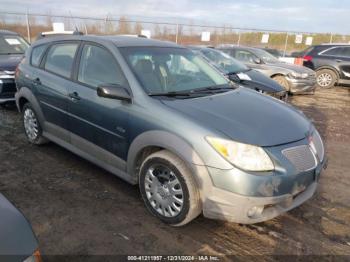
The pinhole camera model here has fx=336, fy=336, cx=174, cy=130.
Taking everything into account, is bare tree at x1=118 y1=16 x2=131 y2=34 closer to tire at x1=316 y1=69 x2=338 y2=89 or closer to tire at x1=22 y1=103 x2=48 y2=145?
tire at x1=316 y1=69 x2=338 y2=89

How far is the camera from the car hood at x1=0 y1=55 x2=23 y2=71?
6914 mm

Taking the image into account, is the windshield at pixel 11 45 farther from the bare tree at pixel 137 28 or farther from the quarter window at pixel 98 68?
the bare tree at pixel 137 28

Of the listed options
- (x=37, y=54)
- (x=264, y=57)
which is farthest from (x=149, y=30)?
(x=37, y=54)

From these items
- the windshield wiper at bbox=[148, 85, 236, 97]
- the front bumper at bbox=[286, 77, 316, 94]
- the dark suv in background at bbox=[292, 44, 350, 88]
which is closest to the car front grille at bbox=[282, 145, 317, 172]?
the windshield wiper at bbox=[148, 85, 236, 97]

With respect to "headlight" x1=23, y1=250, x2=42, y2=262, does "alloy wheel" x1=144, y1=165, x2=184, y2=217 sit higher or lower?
lower

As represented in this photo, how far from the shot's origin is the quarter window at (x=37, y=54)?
15.9 feet

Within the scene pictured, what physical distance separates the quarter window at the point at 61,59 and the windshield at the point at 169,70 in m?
0.88

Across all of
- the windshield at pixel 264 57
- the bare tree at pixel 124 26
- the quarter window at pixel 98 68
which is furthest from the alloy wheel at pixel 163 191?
the bare tree at pixel 124 26

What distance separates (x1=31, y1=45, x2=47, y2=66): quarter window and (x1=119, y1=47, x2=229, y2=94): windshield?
5.76 ft

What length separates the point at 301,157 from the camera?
302 centimetres

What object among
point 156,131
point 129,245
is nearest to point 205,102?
point 156,131

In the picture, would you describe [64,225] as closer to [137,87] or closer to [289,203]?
[137,87]

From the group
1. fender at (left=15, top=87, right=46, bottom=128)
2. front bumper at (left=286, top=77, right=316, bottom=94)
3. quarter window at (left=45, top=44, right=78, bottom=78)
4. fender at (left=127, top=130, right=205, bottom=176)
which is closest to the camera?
fender at (left=127, top=130, right=205, bottom=176)

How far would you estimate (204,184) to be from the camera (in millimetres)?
2863
